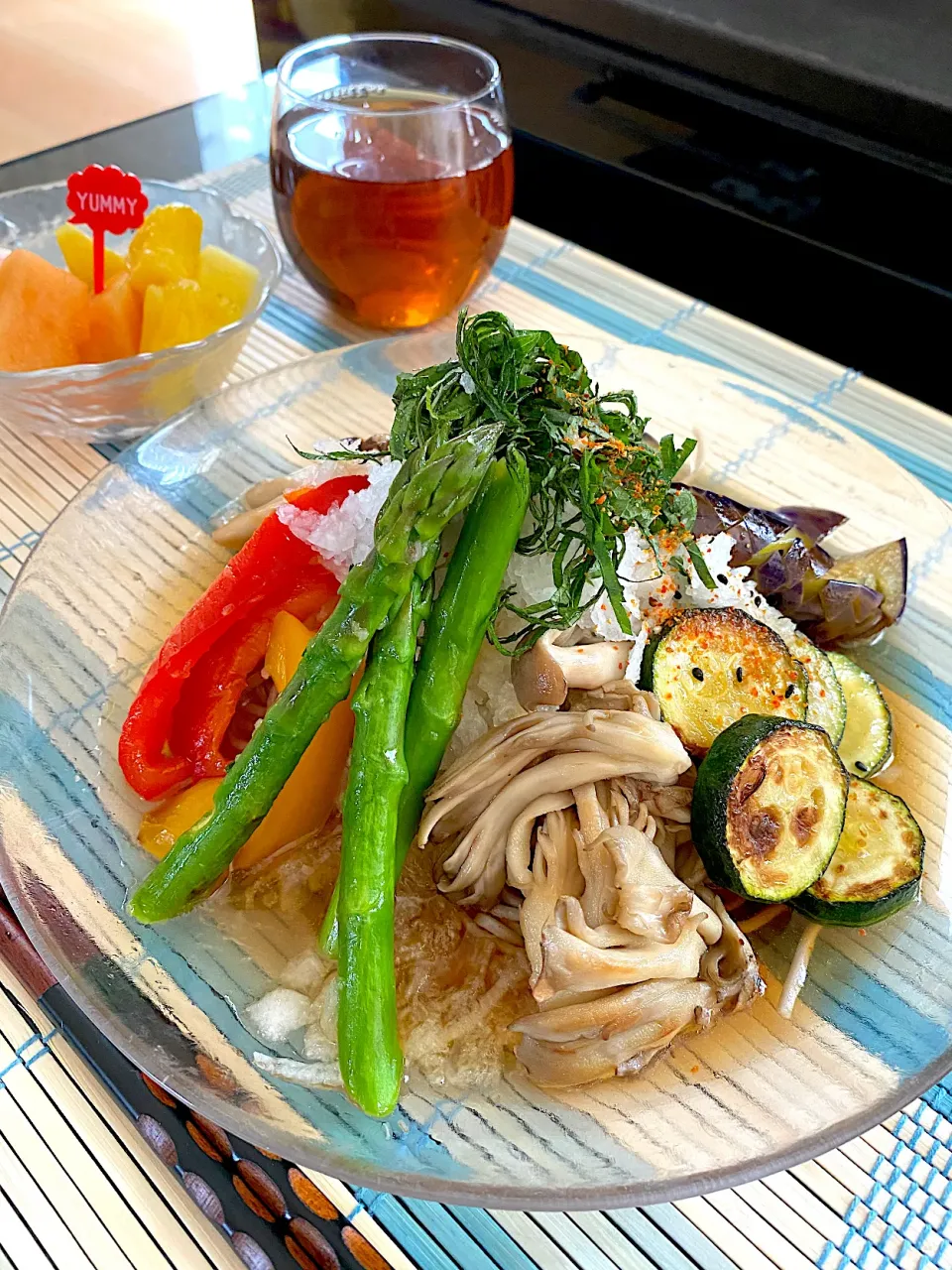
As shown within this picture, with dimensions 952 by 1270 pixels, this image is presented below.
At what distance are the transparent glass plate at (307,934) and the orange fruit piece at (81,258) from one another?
551 mm

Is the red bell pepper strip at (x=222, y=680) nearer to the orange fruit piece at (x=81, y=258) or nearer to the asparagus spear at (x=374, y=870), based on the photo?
the asparagus spear at (x=374, y=870)

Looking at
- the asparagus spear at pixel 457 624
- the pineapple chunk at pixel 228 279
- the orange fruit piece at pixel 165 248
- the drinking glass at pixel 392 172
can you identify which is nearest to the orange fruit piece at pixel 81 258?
the orange fruit piece at pixel 165 248

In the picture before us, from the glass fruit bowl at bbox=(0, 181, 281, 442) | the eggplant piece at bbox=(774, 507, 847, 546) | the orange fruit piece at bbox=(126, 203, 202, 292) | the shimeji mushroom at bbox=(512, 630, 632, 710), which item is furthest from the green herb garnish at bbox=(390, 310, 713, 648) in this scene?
the orange fruit piece at bbox=(126, 203, 202, 292)

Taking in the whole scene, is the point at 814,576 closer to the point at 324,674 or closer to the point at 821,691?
the point at 821,691

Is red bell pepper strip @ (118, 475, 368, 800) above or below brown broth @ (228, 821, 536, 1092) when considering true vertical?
above

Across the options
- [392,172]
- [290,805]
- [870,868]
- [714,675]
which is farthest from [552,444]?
[392,172]

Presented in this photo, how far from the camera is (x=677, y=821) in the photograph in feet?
6.30

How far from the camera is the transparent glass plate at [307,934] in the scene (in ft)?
4.77

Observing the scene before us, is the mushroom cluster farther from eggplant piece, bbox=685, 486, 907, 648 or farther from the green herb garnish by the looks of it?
eggplant piece, bbox=685, 486, 907, 648

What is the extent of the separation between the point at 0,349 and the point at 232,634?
1087 millimetres

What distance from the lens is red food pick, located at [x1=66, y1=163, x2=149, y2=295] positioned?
2.75 m

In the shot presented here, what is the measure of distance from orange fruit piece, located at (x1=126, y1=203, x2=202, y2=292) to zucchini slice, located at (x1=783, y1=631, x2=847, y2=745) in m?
1.78

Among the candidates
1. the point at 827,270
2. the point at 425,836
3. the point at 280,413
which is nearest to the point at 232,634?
the point at 425,836

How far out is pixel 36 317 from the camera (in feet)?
8.76
